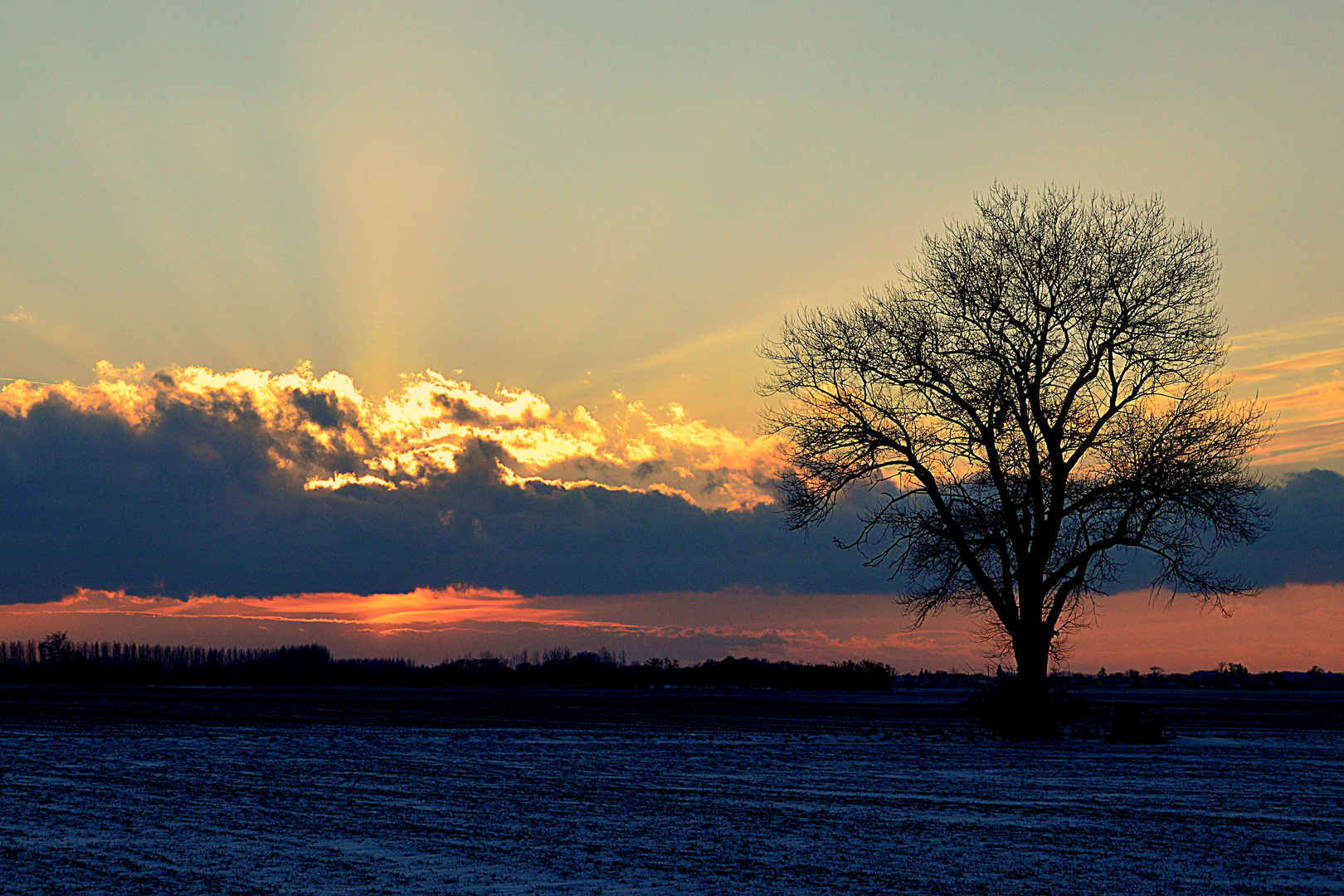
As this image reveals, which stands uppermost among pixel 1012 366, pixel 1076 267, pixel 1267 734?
pixel 1076 267

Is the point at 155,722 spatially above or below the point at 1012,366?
below

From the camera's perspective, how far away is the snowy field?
12875 millimetres

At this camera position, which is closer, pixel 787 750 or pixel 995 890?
pixel 995 890

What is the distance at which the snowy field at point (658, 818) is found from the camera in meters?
12.9

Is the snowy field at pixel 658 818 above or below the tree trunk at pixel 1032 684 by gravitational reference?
below

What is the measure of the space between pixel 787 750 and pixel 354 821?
58.8 feet

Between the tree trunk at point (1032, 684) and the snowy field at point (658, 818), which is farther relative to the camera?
the tree trunk at point (1032, 684)

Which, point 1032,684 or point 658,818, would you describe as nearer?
point 658,818

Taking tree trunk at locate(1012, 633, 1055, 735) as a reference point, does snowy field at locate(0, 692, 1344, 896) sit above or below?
below

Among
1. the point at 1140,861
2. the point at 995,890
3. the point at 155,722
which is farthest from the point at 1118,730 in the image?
the point at 155,722

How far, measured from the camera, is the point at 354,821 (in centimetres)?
1722

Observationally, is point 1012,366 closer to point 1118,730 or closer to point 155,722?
point 1118,730

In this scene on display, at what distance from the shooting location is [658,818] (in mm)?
17969

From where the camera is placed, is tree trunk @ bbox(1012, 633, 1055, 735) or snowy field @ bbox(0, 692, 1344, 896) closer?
snowy field @ bbox(0, 692, 1344, 896)
